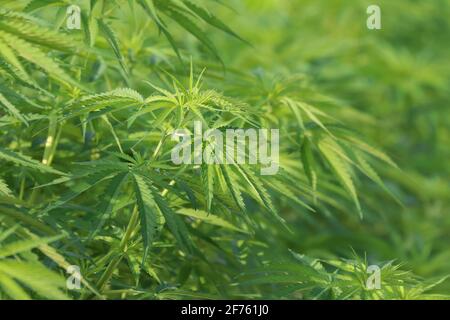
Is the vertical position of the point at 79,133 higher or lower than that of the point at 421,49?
lower

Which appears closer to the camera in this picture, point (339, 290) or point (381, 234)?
point (339, 290)

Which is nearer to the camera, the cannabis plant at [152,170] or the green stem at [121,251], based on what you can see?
the cannabis plant at [152,170]

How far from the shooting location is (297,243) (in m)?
2.51

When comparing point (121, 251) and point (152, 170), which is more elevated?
point (152, 170)

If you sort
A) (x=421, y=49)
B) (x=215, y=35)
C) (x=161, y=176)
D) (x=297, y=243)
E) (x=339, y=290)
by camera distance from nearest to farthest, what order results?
1. (x=161, y=176)
2. (x=339, y=290)
3. (x=297, y=243)
4. (x=215, y=35)
5. (x=421, y=49)

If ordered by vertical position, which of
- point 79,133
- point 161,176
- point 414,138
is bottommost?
point 161,176

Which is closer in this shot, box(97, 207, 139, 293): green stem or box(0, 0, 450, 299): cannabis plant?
box(0, 0, 450, 299): cannabis plant
